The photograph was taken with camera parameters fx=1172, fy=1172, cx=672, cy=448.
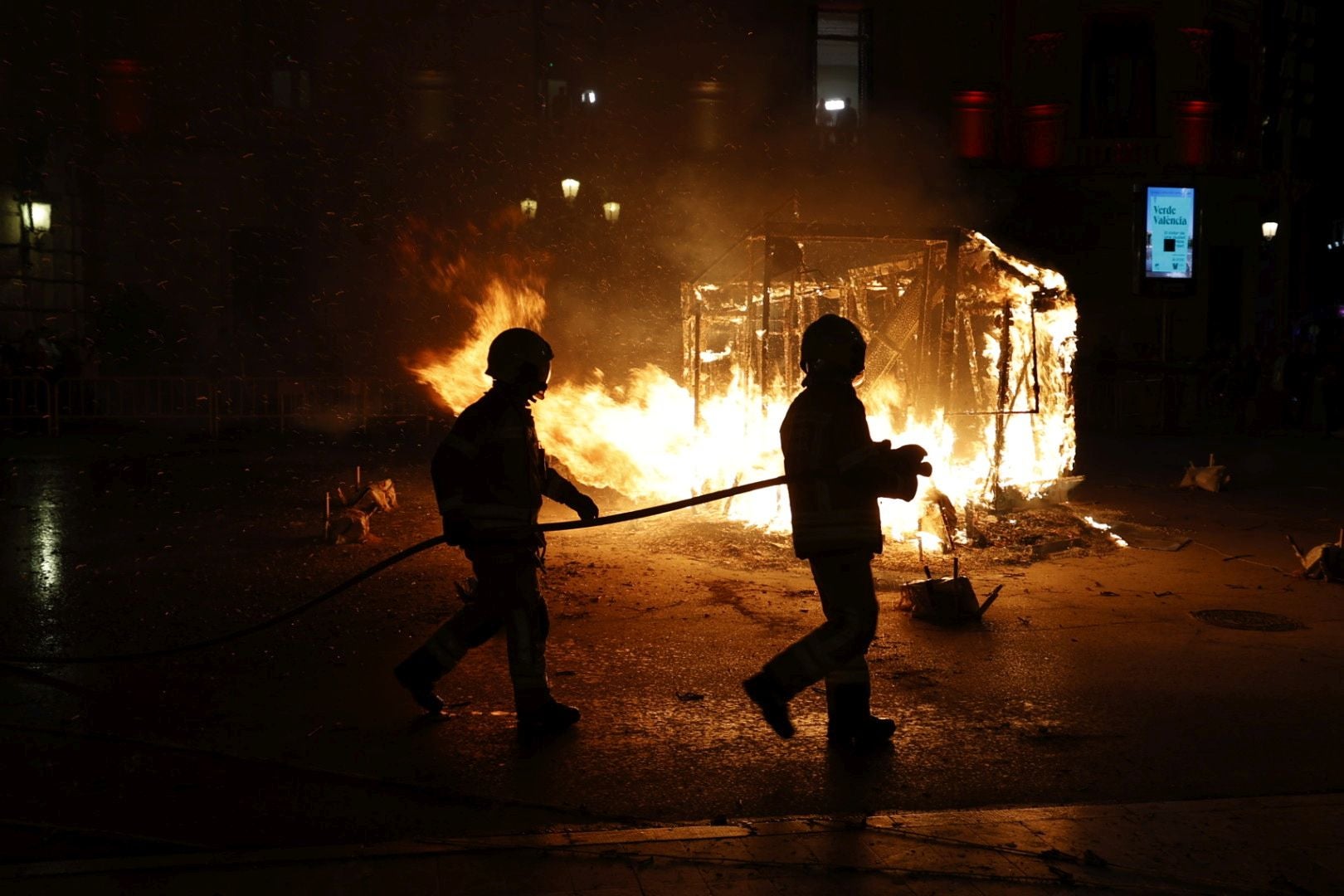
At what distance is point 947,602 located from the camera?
23.9 ft

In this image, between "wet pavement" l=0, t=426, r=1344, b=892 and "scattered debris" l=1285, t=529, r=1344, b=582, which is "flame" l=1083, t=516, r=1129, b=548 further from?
"scattered debris" l=1285, t=529, r=1344, b=582

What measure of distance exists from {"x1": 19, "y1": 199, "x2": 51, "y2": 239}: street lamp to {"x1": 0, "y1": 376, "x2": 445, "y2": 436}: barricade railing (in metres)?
5.79

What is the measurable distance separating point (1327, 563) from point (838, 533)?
19.0ft

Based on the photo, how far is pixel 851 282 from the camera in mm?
12508

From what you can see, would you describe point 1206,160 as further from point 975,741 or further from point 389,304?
point 975,741

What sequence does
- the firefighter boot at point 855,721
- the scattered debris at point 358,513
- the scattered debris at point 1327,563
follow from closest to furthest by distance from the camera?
the firefighter boot at point 855,721 → the scattered debris at point 1327,563 → the scattered debris at point 358,513

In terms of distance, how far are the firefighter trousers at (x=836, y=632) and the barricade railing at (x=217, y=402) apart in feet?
54.7

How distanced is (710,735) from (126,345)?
2117 cm

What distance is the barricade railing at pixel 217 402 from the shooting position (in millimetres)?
19281

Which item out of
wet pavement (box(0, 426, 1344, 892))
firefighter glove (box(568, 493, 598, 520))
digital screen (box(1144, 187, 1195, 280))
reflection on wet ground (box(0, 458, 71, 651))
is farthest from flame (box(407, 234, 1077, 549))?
digital screen (box(1144, 187, 1195, 280))

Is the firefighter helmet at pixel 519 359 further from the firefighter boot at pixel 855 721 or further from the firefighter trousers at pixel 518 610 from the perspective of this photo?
the firefighter boot at pixel 855 721

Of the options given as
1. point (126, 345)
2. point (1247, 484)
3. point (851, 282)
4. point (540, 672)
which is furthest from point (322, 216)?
point (540, 672)

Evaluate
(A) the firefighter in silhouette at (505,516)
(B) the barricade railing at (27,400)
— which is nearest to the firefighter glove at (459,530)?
(A) the firefighter in silhouette at (505,516)

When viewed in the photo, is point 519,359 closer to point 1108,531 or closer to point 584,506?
point 584,506
